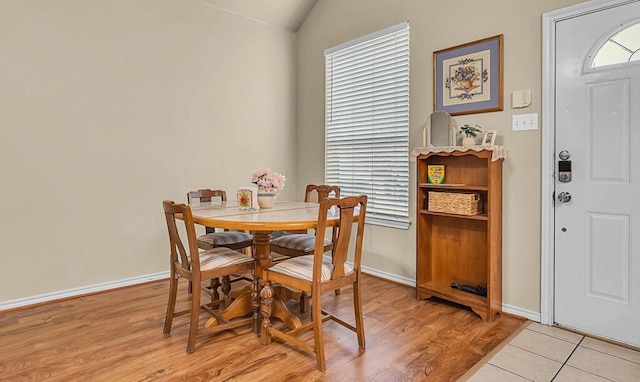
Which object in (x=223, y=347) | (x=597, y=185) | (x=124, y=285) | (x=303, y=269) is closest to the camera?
(x=303, y=269)

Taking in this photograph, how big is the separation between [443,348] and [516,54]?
2063mm

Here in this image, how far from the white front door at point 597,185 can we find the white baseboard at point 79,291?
3.34 meters

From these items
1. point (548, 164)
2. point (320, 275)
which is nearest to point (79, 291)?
point (320, 275)

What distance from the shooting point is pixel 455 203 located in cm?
282

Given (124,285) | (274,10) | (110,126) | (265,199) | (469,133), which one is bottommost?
(124,285)

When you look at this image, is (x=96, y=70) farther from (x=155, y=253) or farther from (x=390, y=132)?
(x=390, y=132)

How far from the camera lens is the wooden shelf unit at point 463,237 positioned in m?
2.67

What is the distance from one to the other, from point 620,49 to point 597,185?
0.82 m

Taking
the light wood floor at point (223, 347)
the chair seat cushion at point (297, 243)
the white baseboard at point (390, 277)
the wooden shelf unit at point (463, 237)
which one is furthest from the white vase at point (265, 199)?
the white baseboard at point (390, 277)

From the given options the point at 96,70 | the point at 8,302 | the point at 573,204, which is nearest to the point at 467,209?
the point at 573,204

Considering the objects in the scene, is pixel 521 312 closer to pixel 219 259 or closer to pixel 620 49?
pixel 620 49

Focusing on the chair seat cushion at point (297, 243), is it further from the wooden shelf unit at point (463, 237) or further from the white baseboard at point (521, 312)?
the white baseboard at point (521, 312)

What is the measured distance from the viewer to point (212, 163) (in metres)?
3.93

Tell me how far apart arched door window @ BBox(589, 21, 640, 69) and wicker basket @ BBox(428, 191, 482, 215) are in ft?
3.61
